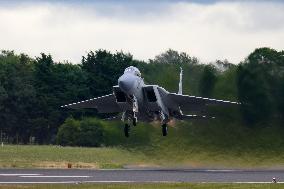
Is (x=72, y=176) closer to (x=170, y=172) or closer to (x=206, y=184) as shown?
(x=170, y=172)

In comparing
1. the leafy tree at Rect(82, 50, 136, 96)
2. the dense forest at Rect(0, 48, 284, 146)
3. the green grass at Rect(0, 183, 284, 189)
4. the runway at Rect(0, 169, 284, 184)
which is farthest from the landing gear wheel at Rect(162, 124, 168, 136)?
the leafy tree at Rect(82, 50, 136, 96)

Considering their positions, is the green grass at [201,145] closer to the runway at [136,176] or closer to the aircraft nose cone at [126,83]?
the runway at [136,176]

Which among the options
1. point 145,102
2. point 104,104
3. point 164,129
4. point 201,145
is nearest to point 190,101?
point 164,129

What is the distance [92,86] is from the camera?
96.1m

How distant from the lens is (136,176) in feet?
138

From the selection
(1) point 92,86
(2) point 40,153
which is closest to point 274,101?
(2) point 40,153

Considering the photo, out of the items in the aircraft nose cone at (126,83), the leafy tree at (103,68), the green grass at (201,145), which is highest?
the leafy tree at (103,68)

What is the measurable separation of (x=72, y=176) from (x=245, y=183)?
9.94 meters

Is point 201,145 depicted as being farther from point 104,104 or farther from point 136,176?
point 104,104

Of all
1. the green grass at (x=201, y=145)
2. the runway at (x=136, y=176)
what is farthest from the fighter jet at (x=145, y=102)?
the runway at (x=136, y=176)

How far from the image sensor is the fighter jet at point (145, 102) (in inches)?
1571

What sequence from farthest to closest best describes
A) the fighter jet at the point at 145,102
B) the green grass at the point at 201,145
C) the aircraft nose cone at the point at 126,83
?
the green grass at the point at 201,145, the fighter jet at the point at 145,102, the aircraft nose cone at the point at 126,83

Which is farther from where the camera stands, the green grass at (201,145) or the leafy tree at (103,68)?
the leafy tree at (103,68)

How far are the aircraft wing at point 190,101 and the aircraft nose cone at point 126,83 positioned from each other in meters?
5.13
